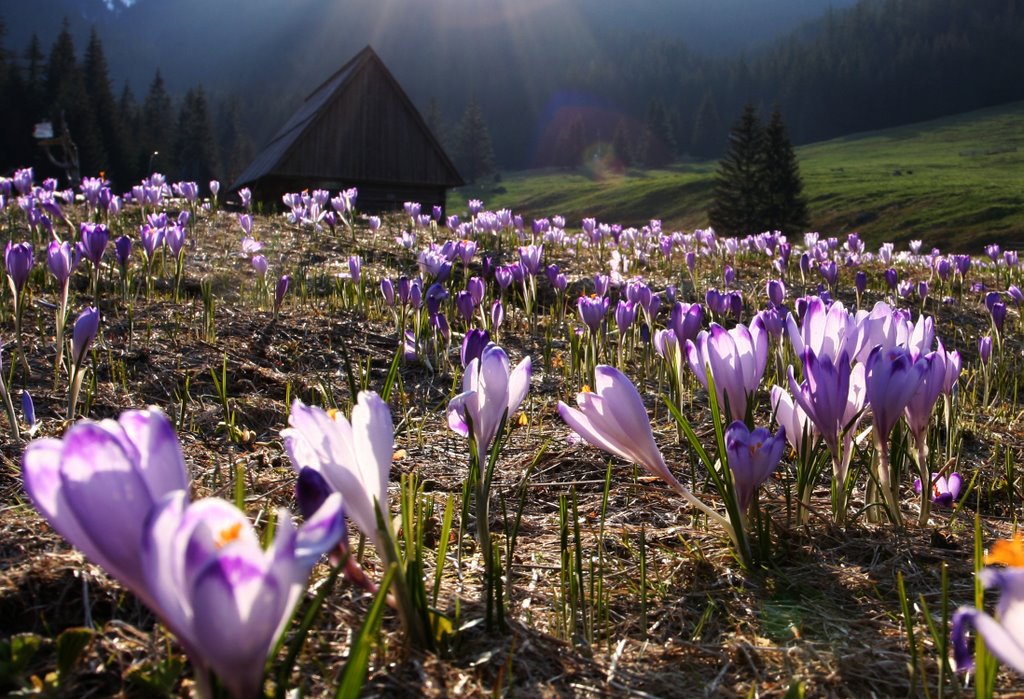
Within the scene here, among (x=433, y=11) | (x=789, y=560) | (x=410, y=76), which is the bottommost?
(x=789, y=560)

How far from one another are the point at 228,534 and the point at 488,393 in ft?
2.45

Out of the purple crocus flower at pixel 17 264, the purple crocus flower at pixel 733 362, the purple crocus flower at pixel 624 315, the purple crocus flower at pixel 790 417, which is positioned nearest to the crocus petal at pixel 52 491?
the purple crocus flower at pixel 733 362

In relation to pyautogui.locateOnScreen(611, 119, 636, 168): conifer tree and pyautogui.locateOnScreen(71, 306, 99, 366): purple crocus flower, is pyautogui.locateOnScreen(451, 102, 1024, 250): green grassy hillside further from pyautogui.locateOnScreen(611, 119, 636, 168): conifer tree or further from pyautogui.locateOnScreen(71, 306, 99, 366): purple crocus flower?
pyautogui.locateOnScreen(71, 306, 99, 366): purple crocus flower

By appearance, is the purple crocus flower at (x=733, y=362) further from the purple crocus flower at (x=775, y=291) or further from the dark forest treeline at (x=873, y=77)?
the dark forest treeline at (x=873, y=77)

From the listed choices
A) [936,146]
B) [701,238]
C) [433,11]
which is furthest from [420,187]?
[433,11]

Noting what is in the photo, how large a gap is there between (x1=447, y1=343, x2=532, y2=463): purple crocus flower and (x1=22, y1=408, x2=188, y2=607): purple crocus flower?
26.5 inches

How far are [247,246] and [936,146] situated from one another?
255 ft

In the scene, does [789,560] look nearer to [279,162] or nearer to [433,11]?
[279,162]

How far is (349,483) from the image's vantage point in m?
0.96

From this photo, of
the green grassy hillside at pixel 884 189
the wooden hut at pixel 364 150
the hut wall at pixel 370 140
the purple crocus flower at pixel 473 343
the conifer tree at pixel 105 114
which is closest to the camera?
the purple crocus flower at pixel 473 343

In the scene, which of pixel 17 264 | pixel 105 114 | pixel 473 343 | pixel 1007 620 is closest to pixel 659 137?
pixel 105 114

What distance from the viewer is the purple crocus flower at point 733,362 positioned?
5.00 feet

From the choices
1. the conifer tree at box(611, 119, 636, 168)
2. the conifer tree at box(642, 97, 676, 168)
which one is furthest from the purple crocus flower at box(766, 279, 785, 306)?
the conifer tree at box(642, 97, 676, 168)

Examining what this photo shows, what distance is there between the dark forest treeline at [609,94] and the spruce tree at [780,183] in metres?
36.7
